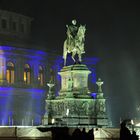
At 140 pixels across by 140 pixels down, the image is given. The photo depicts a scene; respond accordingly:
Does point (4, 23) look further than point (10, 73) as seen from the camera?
Yes

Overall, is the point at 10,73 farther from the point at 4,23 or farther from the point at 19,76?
the point at 4,23

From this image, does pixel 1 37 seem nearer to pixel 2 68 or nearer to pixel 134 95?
pixel 2 68

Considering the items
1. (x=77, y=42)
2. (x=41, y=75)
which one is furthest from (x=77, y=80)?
(x=41, y=75)

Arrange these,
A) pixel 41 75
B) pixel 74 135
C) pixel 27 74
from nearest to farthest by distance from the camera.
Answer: pixel 74 135 → pixel 27 74 → pixel 41 75

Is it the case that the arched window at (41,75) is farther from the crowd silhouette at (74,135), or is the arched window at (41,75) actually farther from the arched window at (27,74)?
the crowd silhouette at (74,135)

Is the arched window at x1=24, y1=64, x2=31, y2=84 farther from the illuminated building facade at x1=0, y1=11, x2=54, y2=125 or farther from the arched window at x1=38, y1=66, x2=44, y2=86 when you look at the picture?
the arched window at x1=38, y1=66, x2=44, y2=86

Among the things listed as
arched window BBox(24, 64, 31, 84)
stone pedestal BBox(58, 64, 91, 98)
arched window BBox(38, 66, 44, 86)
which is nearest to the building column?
arched window BBox(24, 64, 31, 84)

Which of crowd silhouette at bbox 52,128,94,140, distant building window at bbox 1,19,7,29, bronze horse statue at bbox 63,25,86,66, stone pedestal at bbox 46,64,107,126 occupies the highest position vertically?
distant building window at bbox 1,19,7,29

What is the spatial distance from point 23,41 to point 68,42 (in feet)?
164

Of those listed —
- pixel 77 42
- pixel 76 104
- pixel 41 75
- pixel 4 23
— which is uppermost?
pixel 4 23

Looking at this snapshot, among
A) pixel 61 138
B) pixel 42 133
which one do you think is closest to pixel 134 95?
pixel 42 133

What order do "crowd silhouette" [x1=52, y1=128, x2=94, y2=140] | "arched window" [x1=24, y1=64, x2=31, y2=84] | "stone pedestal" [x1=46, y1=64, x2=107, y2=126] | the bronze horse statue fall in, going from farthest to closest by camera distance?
1. "arched window" [x1=24, y1=64, x2=31, y2=84]
2. the bronze horse statue
3. "stone pedestal" [x1=46, y1=64, x2=107, y2=126]
4. "crowd silhouette" [x1=52, y1=128, x2=94, y2=140]

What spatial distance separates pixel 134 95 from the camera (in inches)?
3378

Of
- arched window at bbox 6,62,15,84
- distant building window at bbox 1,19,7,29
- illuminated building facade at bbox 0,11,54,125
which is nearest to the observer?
illuminated building facade at bbox 0,11,54,125
